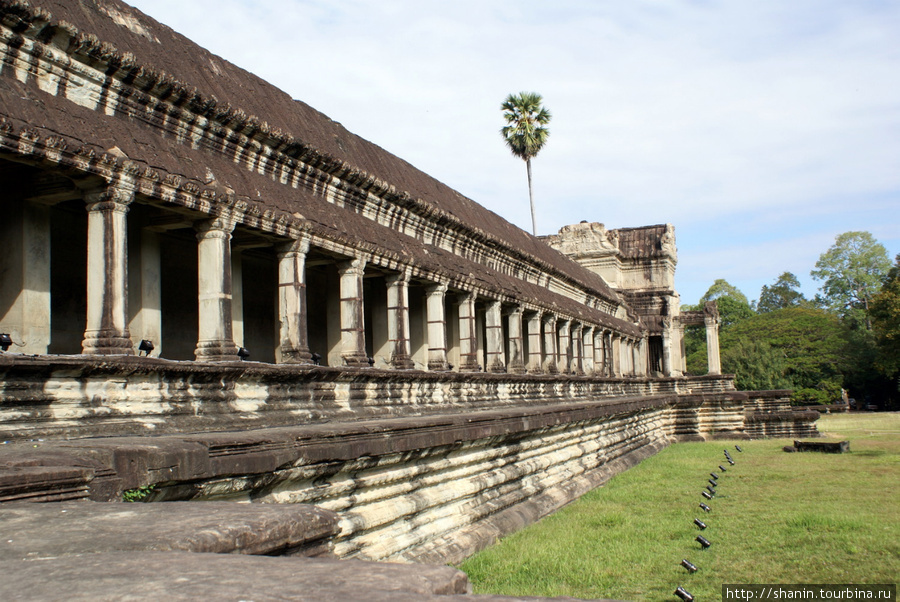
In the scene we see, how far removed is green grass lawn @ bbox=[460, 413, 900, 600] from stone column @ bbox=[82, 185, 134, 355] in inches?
139

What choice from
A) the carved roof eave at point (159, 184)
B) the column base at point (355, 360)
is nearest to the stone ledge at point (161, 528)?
the carved roof eave at point (159, 184)

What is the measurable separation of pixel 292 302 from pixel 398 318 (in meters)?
3.00

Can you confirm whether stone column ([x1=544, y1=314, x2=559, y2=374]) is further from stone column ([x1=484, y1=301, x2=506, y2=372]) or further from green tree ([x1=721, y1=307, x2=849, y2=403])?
green tree ([x1=721, y1=307, x2=849, y2=403])

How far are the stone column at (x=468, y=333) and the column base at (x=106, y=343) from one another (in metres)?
8.61

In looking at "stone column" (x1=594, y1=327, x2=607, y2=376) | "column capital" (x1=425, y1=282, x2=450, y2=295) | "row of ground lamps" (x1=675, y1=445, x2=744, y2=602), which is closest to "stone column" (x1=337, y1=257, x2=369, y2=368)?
"column capital" (x1=425, y1=282, x2=450, y2=295)

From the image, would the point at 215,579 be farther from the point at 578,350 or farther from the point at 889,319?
the point at 889,319

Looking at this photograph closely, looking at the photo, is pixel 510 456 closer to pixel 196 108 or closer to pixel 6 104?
pixel 196 108

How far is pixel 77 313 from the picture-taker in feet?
31.9

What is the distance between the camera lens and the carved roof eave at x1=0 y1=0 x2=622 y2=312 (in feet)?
22.1

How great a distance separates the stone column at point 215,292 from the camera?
784cm

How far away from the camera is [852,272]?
7719 cm

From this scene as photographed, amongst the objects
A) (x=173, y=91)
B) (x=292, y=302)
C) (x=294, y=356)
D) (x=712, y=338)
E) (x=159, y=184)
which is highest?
(x=173, y=91)

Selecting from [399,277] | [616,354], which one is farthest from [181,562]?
[616,354]

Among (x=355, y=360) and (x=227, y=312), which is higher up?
(x=227, y=312)
